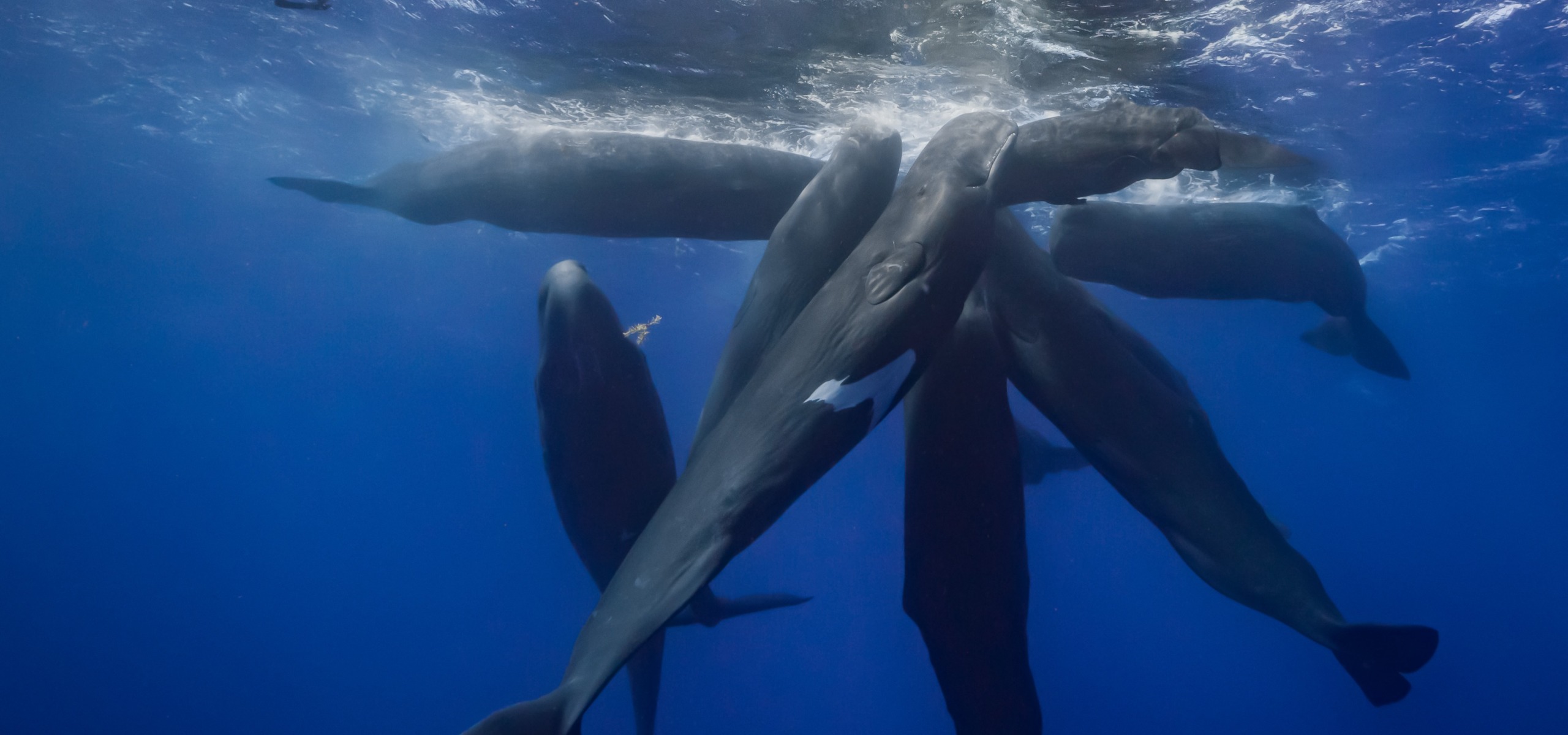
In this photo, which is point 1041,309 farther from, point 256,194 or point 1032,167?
point 256,194

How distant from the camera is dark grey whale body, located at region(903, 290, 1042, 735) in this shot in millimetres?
4512

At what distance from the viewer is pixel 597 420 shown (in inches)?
192

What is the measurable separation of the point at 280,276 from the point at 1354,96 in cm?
4603

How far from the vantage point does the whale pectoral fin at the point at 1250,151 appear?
4051 mm

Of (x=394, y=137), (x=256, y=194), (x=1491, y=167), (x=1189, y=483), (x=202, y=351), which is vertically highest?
(x=1491, y=167)

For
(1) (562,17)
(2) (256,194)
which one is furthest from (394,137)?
(2) (256,194)

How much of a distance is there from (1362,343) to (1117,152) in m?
7.78

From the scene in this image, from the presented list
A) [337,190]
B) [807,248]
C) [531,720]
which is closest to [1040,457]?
[807,248]

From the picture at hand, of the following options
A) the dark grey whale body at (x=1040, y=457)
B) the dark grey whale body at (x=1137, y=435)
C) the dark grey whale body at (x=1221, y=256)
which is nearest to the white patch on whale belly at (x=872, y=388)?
the dark grey whale body at (x=1137, y=435)

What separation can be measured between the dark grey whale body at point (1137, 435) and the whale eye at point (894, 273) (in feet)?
5.08

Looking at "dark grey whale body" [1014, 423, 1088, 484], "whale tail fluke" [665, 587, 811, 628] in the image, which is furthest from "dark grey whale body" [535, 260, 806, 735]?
"dark grey whale body" [1014, 423, 1088, 484]

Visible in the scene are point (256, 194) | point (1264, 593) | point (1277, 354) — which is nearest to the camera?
point (1264, 593)

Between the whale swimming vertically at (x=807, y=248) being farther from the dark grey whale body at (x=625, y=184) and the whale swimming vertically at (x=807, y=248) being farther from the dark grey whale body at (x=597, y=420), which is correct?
the dark grey whale body at (x=625, y=184)

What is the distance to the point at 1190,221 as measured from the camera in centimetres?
667
